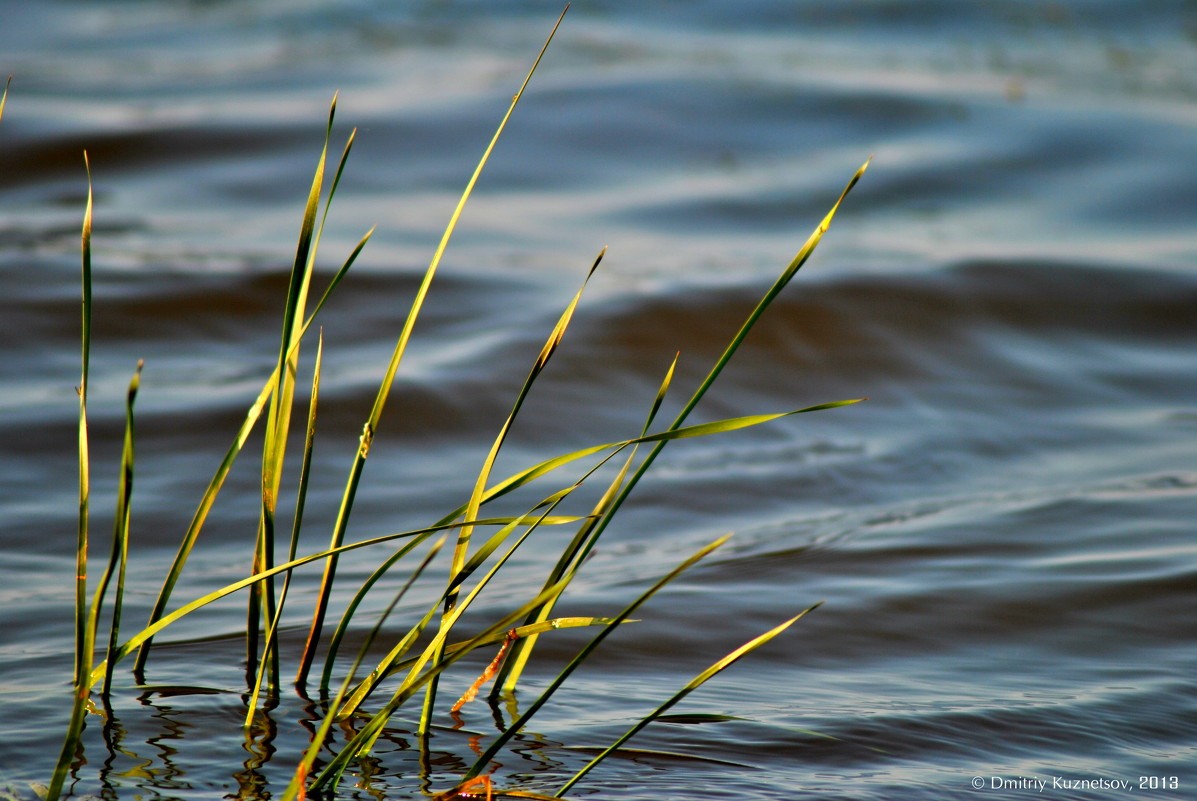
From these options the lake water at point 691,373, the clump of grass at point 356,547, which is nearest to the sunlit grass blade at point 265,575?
the clump of grass at point 356,547

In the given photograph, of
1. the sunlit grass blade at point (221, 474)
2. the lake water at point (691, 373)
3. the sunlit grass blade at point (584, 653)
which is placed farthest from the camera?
the lake water at point (691, 373)

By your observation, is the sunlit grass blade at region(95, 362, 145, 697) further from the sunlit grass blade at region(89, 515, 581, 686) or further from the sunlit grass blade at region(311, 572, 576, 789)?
the sunlit grass blade at region(311, 572, 576, 789)

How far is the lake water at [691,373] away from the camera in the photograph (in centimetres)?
122

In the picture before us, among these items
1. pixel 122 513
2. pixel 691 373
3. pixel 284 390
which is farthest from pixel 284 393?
pixel 691 373

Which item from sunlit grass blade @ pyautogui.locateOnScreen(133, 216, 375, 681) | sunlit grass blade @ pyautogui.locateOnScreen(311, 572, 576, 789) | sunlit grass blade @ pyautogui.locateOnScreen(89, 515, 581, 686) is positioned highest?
sunlit grass blade @ pyautogui.locateOnScreen(133, 216, 375, 681)

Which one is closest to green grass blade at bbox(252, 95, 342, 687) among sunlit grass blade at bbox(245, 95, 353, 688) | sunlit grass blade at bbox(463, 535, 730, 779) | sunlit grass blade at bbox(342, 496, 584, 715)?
sunlit grass blade at bbox(245, 95, 353, 688)

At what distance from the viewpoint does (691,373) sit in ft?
9.61

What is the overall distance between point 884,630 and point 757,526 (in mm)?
487

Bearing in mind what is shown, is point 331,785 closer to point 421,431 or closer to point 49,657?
point 49,657

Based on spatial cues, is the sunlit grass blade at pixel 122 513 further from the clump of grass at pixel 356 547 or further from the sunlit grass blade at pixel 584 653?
the sunlit grass blade at pixel 584 653

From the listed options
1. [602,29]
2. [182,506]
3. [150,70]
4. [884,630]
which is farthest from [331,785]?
[602,29]

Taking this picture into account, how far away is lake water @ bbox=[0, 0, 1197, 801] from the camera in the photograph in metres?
1.22

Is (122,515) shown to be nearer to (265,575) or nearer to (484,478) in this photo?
(265,575)

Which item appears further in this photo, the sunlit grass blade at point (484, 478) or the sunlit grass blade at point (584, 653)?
the sunlit grass blade at point (484, 478)
